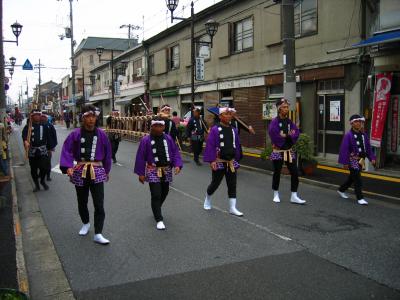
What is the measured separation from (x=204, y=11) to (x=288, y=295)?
20.2 meters

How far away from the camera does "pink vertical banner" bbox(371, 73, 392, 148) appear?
11.8 m

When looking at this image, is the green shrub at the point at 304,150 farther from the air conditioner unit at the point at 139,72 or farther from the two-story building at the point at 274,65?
the air conditioner unit at the point at 139,72

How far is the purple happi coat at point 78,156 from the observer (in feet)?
20.1

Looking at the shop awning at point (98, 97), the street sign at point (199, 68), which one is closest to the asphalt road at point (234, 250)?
the street sign at point (199, 68)

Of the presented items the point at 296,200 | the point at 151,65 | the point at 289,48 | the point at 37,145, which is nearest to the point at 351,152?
the point at 296,200

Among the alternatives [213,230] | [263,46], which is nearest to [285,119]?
[213,230]

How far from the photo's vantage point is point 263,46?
18266 mm

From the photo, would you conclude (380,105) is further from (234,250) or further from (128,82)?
(128,82)

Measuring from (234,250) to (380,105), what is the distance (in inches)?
316

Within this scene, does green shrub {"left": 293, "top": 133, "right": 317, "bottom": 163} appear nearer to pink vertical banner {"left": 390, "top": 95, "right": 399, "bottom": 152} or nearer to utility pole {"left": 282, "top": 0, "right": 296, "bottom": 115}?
utility pole {"left": 282, "top": 0, "right": 296, "bottom": 115}

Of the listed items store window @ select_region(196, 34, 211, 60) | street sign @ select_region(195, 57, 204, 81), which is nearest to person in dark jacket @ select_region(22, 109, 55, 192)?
street sign @ select_region(195, 57, 204, 81)

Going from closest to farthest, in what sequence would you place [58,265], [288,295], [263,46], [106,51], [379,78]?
[288,295] < [58,265] < [379,78] < [263,46] < [106,51]

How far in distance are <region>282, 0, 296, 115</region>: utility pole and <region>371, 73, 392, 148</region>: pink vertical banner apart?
216cm

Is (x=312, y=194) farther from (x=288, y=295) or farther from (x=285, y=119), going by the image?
(x=288, y=295)
